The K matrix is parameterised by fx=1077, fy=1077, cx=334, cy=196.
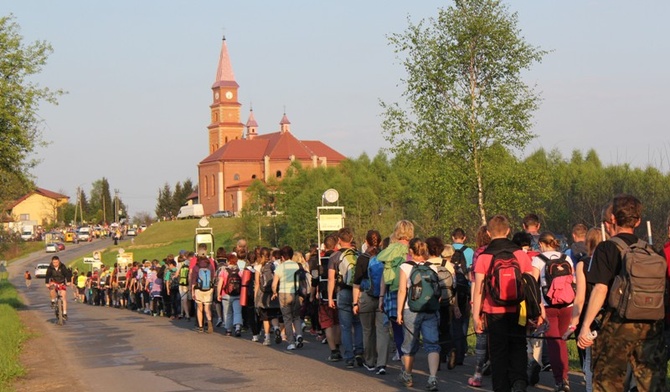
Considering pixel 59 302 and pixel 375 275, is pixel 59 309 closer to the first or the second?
pixel 59 302

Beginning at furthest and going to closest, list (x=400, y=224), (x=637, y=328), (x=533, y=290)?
(x=400, y=224) < (x=533, y=290) < (x=637, y=328)

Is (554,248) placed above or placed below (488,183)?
below

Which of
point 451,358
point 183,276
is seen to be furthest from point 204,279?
point 451,358

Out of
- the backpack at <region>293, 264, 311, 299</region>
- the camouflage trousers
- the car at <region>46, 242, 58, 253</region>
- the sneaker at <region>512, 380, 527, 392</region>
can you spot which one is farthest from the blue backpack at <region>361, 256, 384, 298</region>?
the car at <region>46, 242, 58, 253</region>

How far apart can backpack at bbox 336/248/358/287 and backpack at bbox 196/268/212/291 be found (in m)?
8.93

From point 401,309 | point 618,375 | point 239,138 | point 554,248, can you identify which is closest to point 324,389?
point 401,309

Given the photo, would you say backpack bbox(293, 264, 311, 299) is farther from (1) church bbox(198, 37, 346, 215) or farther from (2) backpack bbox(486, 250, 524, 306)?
(1) church bbox(198, 37, 346, 215)

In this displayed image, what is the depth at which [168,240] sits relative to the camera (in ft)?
437

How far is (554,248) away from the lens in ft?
39.2

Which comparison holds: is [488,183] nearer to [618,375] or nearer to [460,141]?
[460,141]

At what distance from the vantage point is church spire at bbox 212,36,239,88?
186375 millimetres

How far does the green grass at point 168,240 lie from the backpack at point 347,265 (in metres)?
96.3

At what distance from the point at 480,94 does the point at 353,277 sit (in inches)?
1124

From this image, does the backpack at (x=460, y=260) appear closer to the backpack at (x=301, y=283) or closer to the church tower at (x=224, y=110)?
the backpack at (x=301, y=283)
